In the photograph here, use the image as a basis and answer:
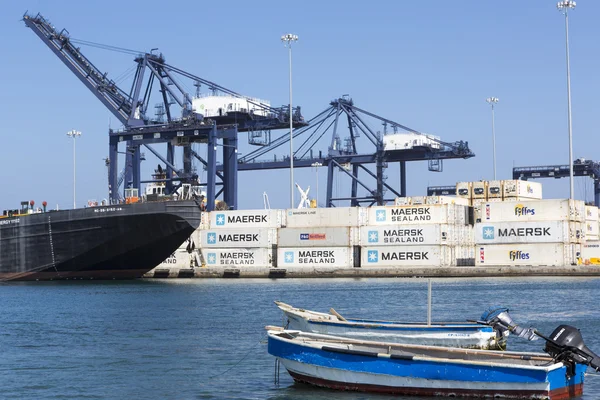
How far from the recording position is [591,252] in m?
69.9

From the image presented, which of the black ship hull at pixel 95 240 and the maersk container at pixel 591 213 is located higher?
the maersk container at pixel 591 213

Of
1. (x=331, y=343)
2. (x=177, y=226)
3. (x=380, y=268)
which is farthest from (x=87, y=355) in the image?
(x=380, y=268)

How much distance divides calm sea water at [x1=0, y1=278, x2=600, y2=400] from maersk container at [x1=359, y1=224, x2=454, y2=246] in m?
7.02

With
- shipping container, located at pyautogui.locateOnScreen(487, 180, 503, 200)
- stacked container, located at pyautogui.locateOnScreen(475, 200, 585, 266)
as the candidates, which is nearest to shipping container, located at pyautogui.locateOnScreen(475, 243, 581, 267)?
stacked container, located at pyautogui.locateOnScreen(475, 200, 585, 266)

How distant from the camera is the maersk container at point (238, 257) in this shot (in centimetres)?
6988

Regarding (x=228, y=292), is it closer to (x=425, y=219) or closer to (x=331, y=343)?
(x=425, y=219)

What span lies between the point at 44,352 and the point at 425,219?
4358 centimetres

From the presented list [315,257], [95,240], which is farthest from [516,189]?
[95,240]

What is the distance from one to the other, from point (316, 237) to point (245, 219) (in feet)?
20.7

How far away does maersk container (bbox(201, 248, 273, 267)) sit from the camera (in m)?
69.9

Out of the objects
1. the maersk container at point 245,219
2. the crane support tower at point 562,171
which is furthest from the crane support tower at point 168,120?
the crane support tower at point 562,171

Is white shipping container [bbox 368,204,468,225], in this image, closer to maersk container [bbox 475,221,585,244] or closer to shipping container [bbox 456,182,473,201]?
maersk container [bbox 475,221,585,244]

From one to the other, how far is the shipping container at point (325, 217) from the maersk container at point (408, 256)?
2.66m

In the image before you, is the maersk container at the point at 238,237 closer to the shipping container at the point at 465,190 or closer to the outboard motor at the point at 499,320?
the shipping container at the point at 465,190
